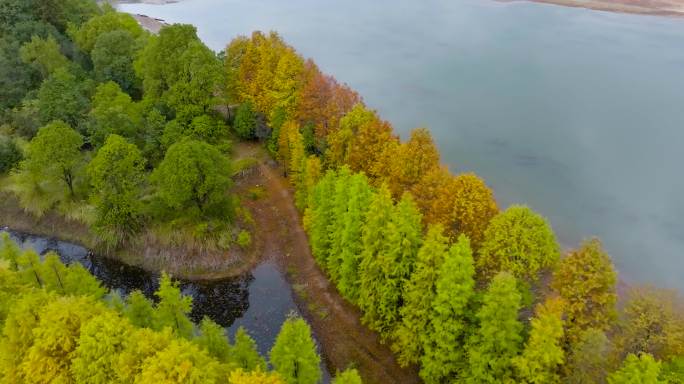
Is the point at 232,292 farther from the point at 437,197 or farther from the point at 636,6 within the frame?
the point at 636,6

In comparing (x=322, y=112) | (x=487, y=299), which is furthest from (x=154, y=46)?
(x=487, y=299)

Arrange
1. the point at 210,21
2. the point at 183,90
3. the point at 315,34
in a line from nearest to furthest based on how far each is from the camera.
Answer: the point at 183,90 < the point at 315,34 < the point at 210,21

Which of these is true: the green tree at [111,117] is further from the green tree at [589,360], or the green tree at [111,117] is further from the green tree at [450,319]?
the green tree at [589,360]

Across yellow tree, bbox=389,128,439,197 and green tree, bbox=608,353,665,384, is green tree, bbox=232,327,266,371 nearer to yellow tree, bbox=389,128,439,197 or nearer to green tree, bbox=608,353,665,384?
yellow tree, bbox=389,128,439,197

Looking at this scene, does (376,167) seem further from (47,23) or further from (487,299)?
(47,23)

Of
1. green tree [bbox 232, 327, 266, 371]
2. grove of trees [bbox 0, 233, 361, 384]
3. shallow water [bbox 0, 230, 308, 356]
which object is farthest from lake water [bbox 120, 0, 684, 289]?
grove of trees [bbox 0, 233, 361, 384]

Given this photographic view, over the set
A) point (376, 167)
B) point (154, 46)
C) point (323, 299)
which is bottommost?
point (323, 299)

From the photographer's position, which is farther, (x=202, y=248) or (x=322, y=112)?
(x=322, y=112)
